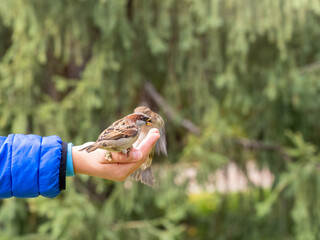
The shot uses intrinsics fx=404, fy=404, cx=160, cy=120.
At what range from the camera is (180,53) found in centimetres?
394

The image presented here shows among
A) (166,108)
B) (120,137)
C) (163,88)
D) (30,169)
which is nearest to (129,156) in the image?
(120,137)

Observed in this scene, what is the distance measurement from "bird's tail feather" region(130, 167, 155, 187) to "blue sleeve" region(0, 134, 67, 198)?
13.4 inches

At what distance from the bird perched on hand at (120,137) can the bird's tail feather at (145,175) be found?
205 millimetres

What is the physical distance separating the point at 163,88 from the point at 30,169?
2917 mm

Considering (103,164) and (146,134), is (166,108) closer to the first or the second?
(146,134)

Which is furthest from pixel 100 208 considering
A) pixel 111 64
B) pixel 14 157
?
pixel 14 157

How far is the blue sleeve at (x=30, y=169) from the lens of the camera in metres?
1.52

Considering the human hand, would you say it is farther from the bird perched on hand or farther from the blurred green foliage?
the blurred green foliage

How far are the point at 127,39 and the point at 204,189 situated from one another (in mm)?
1701

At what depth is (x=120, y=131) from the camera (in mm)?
1490

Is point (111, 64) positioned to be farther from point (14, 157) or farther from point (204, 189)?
point (14, 157)

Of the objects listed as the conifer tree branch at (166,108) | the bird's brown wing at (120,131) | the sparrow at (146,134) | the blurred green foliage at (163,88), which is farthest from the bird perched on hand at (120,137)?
the conifer tree branch at (166,108)

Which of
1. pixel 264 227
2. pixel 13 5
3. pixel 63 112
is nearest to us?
pixel 13 5

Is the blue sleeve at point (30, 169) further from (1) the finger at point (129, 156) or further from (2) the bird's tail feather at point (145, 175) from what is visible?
(2) the bird's tail feather at point (145, 175)
